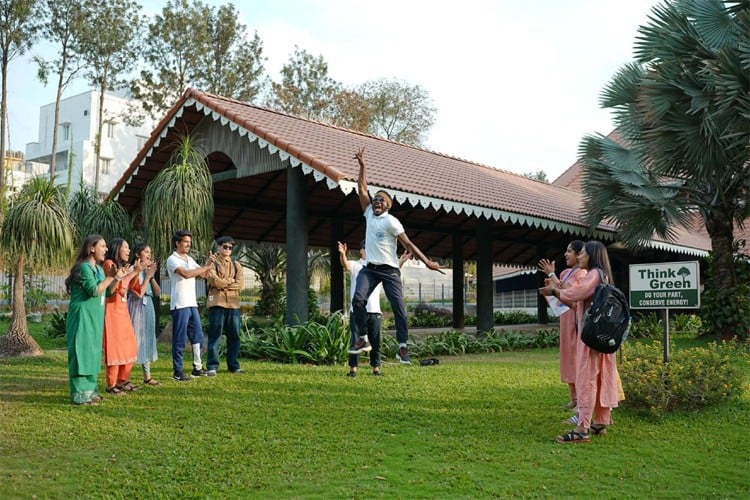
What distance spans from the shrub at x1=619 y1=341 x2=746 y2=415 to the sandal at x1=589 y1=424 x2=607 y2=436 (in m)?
0.90

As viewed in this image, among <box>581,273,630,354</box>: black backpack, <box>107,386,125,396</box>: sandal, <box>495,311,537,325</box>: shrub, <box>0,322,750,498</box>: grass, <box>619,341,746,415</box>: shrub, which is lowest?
<box>0,322,750,498</box>: grass

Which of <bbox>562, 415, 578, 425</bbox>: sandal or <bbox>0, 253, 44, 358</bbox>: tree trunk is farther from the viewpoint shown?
<bbox>0, 253, 44, 358</bbox>: tree trunk

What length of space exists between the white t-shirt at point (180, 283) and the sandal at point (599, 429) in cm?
456

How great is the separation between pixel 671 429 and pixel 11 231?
29.8ft

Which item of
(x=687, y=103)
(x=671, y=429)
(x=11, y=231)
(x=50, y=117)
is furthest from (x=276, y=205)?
(x=50, y=117)

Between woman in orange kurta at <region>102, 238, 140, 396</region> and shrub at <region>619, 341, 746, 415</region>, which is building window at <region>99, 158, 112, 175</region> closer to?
woman in orange kurta at <region>102, 238, 140, 396</region>

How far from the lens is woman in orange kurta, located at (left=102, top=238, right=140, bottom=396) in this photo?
7090 millimetres

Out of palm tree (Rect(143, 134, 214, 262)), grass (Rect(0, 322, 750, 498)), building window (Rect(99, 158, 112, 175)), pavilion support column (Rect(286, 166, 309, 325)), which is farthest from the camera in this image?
building window (Rect(99, 158, 112, 175))

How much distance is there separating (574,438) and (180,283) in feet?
15.4

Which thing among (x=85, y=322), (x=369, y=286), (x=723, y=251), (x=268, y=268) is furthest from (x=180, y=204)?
(x=268, y=268)

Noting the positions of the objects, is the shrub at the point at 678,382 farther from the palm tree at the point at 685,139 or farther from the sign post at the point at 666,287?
the palm tree at the point at 685,139

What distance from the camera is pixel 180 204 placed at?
12.0 metres

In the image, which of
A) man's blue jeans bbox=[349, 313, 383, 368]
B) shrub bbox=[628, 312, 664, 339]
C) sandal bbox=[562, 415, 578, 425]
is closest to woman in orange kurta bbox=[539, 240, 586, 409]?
sandal bbox=[562, 415, 578, 425]

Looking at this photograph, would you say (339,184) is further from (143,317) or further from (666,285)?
(666,285)
